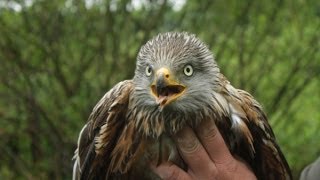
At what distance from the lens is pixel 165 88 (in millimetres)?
3984

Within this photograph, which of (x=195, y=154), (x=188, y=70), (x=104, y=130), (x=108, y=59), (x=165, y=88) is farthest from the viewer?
(x=108, y=59)

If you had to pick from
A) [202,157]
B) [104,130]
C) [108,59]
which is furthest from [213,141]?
[108,59]

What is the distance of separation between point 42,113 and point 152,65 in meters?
4.78

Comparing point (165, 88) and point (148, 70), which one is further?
point (148, 70)

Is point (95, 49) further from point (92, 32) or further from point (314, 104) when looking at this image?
point (314, 104)

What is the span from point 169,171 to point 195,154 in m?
0.17

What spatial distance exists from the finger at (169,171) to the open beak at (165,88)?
1.50 ft

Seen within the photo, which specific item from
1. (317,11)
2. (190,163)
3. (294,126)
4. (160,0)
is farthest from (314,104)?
(190,163)

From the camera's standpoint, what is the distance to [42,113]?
28.6 feet

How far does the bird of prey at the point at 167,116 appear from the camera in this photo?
13.5 feet

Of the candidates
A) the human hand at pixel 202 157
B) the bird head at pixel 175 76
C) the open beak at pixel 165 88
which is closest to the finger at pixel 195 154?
the human hand at pixel 202 157

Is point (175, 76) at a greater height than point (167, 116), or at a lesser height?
greater

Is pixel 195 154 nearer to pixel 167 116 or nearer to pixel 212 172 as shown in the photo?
pixel 212 172

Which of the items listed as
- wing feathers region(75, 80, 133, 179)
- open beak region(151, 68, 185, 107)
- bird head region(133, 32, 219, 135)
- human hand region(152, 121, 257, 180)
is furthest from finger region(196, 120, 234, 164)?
wing feathers region(75, 80, 133, 179)
